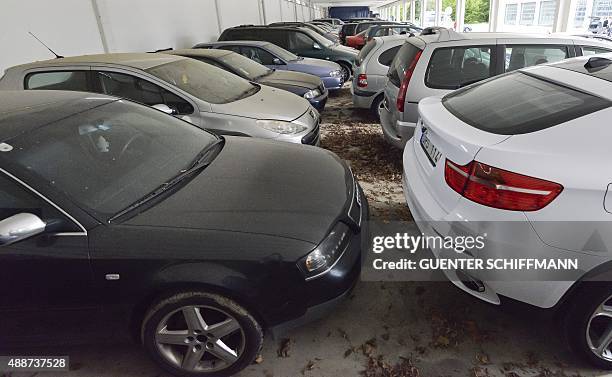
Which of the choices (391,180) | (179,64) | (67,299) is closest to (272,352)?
(67,299)

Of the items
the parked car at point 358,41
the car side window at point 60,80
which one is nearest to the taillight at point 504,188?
the car side window at point 60,80

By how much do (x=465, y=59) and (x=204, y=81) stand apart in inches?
121

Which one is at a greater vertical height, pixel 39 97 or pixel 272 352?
pixel 39 97

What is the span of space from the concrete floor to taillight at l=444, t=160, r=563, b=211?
59 centimetres

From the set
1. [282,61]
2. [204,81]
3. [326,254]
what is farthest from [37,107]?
[282,61]

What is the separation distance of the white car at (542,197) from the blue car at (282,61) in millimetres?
6483

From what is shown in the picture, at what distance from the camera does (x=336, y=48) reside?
1083 cm

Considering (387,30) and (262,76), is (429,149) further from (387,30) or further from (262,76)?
(387,30)

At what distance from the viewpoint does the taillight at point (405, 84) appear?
169 inches

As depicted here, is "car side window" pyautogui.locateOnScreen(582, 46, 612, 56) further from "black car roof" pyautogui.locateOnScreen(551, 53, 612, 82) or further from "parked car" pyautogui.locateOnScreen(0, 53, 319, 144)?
"parked car" pyautogui.locateOnScreen(0, 53, 319, 144)

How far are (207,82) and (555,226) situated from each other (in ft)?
13.5

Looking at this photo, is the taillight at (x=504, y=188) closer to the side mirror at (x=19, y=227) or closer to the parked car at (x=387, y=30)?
the side mirror at (x=19, y=227)

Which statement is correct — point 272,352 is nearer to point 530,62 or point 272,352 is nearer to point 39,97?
point 39,97

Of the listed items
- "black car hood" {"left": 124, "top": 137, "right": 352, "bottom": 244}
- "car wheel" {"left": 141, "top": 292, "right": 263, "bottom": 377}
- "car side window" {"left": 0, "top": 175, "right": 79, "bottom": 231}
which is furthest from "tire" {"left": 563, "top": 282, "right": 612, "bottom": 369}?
"car side window" {"left": 0, "top": 175, "right": 79, "bottom": 231}
